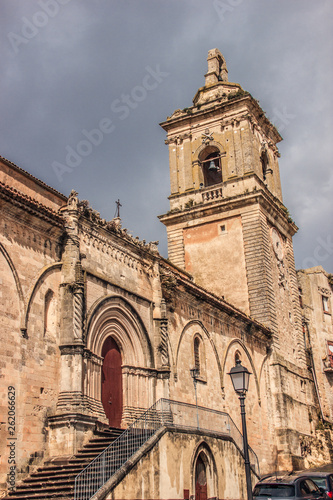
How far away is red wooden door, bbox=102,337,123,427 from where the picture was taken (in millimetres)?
18312

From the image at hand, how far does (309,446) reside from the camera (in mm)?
30891

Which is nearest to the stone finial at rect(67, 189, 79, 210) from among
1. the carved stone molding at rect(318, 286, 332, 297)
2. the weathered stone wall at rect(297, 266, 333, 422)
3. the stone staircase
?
the stone staircase

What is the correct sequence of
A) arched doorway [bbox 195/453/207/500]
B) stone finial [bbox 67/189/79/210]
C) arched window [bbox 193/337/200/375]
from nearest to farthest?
arched doorway [bbox 195/453/207/500]
stone finial [bbox 67/189/79/210]
arched window [bbox 193/337/200/375]

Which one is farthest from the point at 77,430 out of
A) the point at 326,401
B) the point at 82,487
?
the point at 326,401

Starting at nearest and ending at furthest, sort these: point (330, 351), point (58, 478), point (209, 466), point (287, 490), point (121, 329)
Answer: point (287, 490)
point (58, 478)
point (209, 466)
point (121, 329)
point (330, 351)

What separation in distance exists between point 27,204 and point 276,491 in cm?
940

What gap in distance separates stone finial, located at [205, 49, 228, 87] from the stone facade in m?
0.10

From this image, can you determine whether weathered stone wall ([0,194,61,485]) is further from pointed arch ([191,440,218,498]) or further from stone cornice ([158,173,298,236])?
stone cornice ([158,173,298,236])

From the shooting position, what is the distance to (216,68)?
126 feet

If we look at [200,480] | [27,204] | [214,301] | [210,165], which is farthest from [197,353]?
[210,165]

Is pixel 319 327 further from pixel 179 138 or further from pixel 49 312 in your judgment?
pixel 49 312

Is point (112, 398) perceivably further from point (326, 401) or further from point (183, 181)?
point (326, 401)

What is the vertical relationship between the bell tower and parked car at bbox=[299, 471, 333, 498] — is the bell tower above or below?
above

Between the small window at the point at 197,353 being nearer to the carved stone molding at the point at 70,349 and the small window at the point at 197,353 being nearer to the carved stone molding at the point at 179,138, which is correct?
the carved stone molding at the point at 70,349
